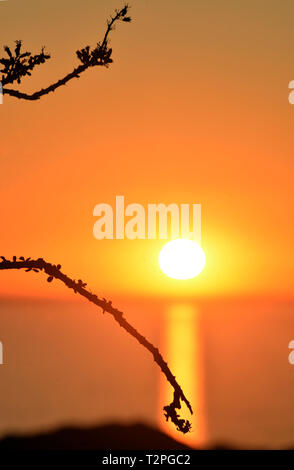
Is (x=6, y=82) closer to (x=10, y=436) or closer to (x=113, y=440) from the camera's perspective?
(x=10, y=436)

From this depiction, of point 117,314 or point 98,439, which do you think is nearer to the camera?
point 117,314

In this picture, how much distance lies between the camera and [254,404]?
198 m

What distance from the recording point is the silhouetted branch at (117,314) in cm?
437

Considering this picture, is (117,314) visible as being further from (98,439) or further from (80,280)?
(98,439)

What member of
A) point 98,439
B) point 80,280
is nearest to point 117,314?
point 80,280

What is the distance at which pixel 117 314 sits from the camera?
15.1 ft

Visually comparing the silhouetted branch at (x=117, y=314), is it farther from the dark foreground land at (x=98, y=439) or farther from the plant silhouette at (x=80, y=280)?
the dark foreground land at (x=98, y=439)

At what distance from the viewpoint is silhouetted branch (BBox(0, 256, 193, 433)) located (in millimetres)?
4367

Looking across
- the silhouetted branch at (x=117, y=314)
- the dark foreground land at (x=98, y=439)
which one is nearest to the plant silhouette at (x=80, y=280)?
the silhouetted branch at (x=117, y=314)

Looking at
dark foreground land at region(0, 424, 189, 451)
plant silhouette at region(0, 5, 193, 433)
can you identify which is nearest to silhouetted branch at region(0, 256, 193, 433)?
plant silhouette at region(0, 5, 193, 433)

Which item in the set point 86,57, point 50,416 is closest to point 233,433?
point 50,416

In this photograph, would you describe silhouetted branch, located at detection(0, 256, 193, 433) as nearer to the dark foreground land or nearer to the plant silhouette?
the plant silhouette

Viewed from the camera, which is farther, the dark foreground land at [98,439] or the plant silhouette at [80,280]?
the dark foreground land at [98,439]
